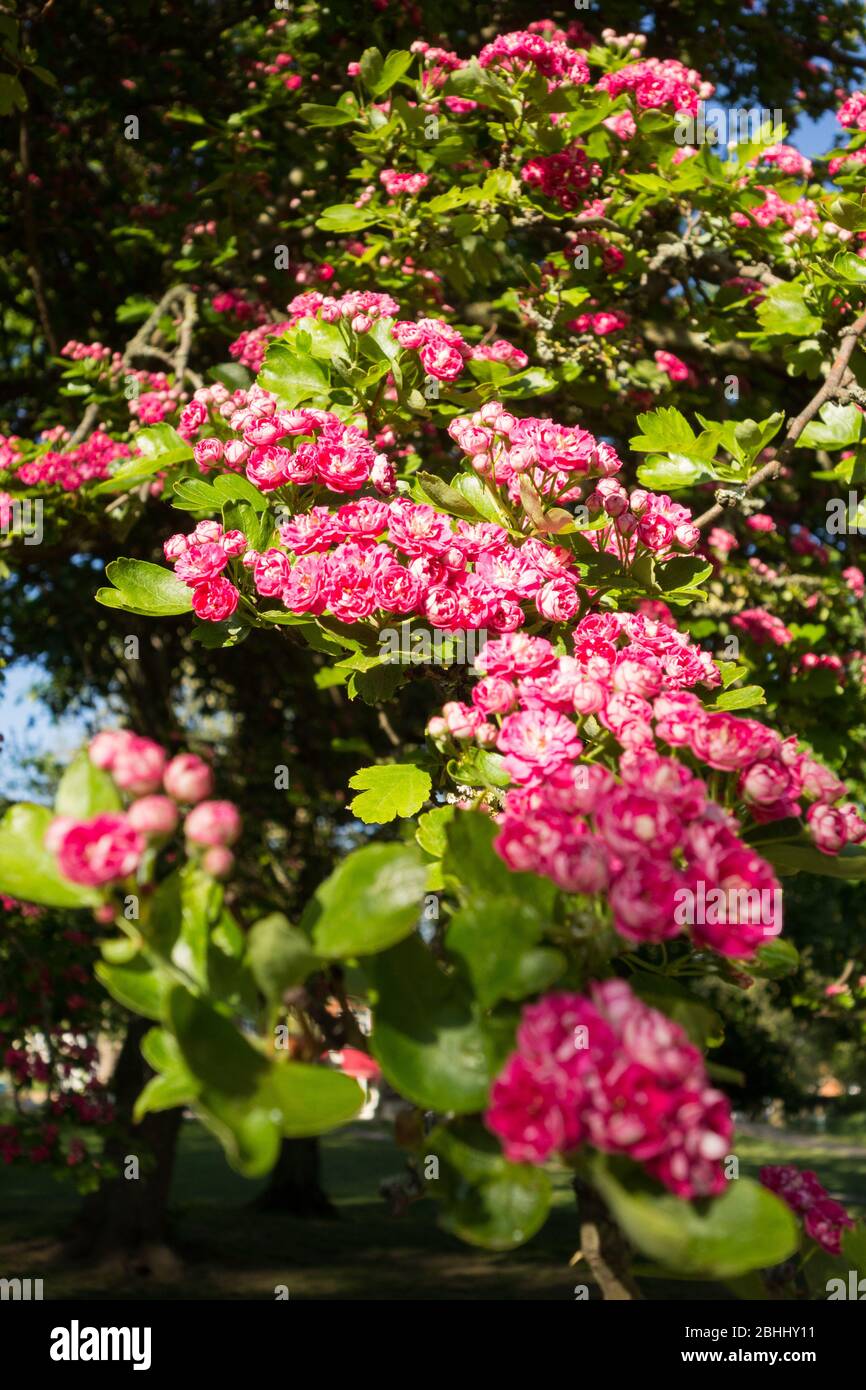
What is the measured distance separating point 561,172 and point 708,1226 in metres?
3.40

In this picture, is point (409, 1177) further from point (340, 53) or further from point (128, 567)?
point (340, 53)

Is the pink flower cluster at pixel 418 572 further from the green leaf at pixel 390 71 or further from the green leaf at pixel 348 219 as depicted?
the green leaf at pixel 390 71

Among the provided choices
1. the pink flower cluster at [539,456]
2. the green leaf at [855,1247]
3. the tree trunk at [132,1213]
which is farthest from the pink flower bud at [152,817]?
the tree trunk at [132,1213]

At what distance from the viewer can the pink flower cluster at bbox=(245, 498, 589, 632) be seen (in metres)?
2.06

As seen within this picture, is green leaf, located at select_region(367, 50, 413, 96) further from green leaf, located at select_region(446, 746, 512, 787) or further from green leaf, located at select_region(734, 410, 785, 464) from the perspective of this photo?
green leaf, located at select_region(446, 746, 512, 787)

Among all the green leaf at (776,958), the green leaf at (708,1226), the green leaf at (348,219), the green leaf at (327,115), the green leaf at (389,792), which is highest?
the green leaf at (327,115)

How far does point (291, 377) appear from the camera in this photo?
2.64 metres

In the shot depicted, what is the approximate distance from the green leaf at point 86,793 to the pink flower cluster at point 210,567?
38.1 inches

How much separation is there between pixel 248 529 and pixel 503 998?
131 cm

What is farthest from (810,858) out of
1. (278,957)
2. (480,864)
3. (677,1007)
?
(278,957)

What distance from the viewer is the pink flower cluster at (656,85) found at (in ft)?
12.0

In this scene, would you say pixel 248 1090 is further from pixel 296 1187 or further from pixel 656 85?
pixel 296 1187
